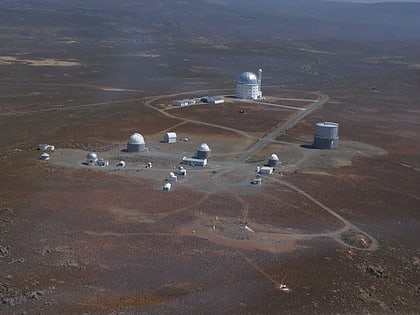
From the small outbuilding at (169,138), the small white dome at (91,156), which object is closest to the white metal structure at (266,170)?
the small outbuilding at (169,138)

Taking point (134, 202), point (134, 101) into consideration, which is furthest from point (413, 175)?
point (134, 101)

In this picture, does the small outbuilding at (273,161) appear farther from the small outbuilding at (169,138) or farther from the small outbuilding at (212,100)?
the small outbuilding at (212,100)

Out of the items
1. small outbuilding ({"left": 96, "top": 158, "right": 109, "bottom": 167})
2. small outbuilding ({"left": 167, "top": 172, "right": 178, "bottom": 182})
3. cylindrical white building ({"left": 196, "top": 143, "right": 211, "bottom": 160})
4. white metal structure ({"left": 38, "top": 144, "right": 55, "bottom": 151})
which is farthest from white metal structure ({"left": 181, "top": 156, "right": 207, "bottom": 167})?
white metal structure ({"left": 38, "top": 144, "right": 55, "bottom": 151})

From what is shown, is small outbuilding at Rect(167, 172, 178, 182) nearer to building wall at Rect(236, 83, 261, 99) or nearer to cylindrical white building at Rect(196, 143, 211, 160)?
cylindrical white building at Rect(196, 143, 211, 160)

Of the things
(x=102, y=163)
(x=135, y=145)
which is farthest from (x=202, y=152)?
(x=102, y=163)

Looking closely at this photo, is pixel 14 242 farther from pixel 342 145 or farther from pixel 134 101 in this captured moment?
pixel 134 101

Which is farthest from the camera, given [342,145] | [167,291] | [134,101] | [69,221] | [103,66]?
[103,66]
